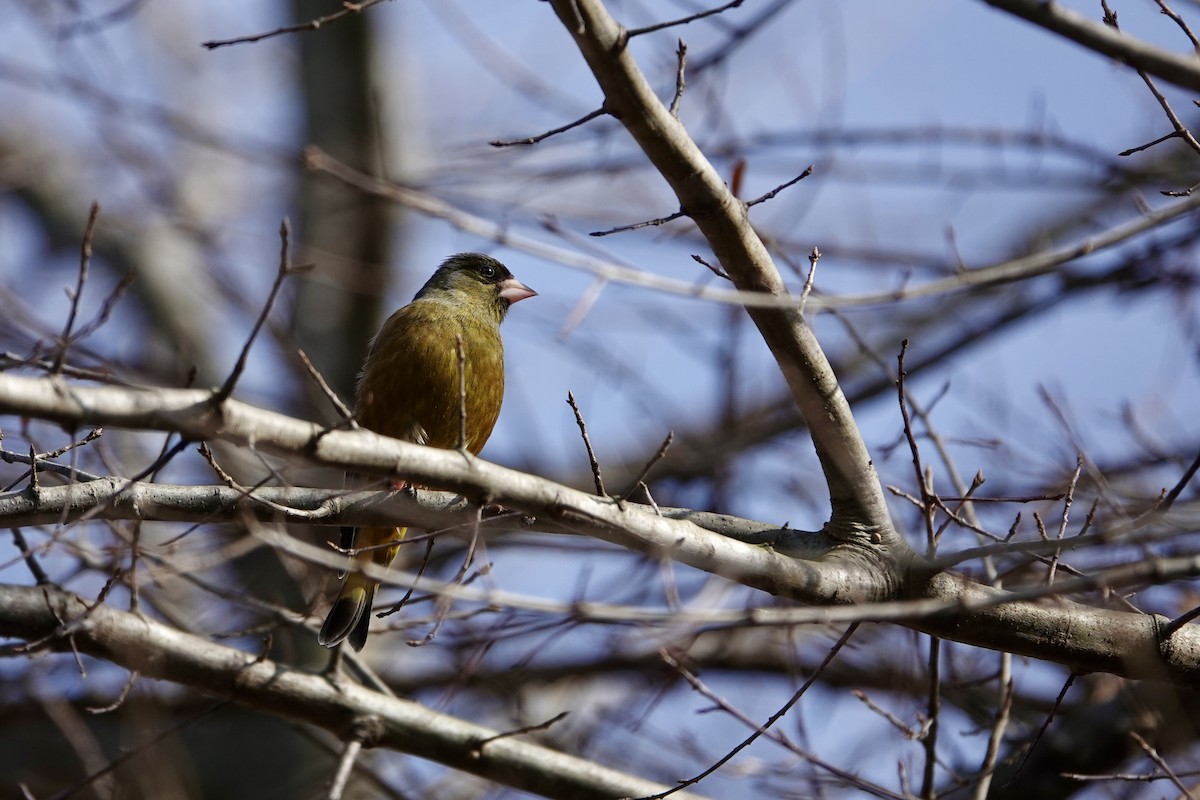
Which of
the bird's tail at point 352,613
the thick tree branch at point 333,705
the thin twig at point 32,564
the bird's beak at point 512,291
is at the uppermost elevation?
the bird's beak at point 512,291

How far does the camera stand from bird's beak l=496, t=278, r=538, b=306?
6078 millimetres

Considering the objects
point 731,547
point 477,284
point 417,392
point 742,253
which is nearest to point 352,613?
point 417,392

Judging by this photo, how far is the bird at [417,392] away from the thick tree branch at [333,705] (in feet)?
1.64

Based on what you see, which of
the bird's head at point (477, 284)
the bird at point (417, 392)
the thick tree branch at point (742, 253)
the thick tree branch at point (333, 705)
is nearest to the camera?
the thick tree branch at point (742, 253)

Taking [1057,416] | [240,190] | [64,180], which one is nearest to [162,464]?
[1057,416]

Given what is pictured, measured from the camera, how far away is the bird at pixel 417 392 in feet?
15.9

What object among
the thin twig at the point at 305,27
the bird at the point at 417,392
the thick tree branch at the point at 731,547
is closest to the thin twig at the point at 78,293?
the thick tree branch at the point at 731,547

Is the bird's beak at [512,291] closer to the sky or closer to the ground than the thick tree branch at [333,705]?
closer to the sky

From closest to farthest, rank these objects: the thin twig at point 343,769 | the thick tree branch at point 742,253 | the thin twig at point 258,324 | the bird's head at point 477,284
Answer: the thin twig at point 258,324 < the thick tree branch at point 742,253 < the thin twig at point 343,769 < the bird's head at point 477,284

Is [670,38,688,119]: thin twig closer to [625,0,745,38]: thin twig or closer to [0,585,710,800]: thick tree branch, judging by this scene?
[625,0,745,38]: thin twig

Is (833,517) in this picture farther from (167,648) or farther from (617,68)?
(167,648)

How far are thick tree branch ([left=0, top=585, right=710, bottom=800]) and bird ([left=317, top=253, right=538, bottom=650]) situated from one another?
500 millimetres

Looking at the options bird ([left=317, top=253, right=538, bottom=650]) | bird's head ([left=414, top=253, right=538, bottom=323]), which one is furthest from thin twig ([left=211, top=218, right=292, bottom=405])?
bird's head ([left=414, top=253, right=538, bottom=323])

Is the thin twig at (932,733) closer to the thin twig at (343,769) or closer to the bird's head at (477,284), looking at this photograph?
the thin twig at (343,769)
